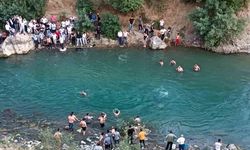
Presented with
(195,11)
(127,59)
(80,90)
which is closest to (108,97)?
(80,90)

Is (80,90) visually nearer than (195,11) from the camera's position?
Yes

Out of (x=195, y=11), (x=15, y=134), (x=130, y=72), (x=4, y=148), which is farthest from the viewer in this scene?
(x=195, y=11)

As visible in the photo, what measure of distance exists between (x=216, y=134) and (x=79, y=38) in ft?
53.3

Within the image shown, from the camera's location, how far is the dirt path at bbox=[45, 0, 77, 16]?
46.3 meters

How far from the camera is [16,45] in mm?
42875

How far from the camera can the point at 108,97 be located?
37.2m

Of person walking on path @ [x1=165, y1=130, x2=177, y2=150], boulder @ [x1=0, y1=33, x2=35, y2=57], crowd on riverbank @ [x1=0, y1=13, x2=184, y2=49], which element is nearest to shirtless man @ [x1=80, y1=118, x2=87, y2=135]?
person walking on path @ [x1=165, y1=130, x2=177, y2=150]

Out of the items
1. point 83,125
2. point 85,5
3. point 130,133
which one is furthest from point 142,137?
point 85,5

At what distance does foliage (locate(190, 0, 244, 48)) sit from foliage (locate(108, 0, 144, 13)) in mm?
4754

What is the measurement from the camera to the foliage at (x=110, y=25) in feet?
146

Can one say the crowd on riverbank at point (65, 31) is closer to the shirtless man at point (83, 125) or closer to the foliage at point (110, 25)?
the foliage at point (110, 25)

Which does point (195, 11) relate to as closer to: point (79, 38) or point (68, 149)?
point (79, 38)

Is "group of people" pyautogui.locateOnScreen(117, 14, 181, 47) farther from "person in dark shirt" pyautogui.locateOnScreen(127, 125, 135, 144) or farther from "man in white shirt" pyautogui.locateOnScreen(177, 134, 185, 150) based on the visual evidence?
"man in white shirt" pyautogui.locateOnScreen(177, 134, 185, 150)

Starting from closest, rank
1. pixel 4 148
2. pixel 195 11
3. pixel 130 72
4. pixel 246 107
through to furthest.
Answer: pixel 4 148, pixel 246 107, pixel 130 72, pixel 195 11
